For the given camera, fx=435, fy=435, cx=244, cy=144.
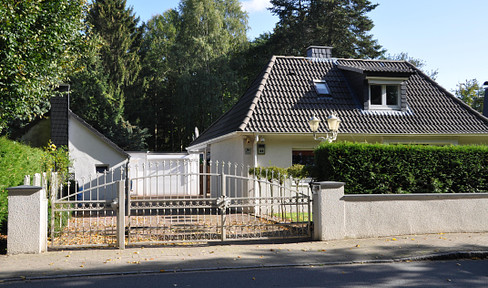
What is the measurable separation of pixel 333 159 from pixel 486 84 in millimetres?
27670

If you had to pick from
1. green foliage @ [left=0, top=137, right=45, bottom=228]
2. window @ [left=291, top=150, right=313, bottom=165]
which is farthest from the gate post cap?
window @ [left=291, top=150, right=313, bottom=165]

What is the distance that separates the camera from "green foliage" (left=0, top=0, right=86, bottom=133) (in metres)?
11.4

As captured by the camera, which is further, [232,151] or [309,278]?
[232,151]

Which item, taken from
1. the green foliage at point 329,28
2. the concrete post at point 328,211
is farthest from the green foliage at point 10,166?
→ the green foliage at point 329,28

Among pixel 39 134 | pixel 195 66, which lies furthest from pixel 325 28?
pixel 39 134

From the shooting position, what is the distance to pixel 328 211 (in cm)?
1002

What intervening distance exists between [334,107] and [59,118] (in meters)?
13.8

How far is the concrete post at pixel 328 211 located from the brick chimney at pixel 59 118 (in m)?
16.3

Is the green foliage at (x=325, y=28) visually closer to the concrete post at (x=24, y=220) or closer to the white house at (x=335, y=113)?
the white house at (x=335, y=113)

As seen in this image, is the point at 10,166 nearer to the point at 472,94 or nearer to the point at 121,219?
the point at 121,219

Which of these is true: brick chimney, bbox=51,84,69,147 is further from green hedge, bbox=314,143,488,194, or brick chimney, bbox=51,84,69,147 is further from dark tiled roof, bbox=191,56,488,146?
green hedge, bbox=314,143,488,194

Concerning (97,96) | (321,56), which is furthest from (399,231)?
(97,96)

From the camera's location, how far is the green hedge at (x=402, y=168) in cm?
1077

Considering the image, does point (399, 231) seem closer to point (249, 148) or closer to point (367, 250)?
point (367, 250)
